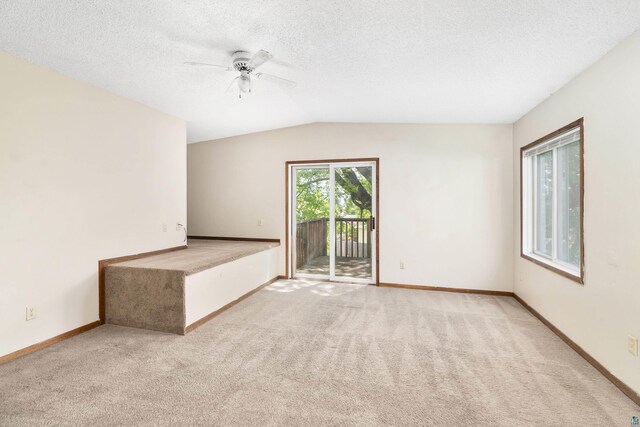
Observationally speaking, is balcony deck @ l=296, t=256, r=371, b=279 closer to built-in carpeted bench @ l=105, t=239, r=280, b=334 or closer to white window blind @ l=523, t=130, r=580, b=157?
built-in carpeted bench @ l=105, t=239, r=280, b=334

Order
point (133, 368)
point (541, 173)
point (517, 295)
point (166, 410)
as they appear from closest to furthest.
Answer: point (166, 410) < point (133, 368) < point (541, 173) < point (517, 295)

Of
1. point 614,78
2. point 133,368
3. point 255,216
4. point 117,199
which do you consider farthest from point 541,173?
point 117,199

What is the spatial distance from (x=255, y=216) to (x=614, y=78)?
14.7 feet

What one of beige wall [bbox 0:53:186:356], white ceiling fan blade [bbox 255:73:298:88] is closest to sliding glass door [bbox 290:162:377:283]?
white ceiling fan blade [bbox 255:73:298:88]

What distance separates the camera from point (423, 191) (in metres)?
4.50

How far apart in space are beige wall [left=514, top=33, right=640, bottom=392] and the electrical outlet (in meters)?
0.03

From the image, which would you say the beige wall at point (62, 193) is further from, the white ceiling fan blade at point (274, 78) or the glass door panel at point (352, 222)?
the glass door panel at point (352, 222)

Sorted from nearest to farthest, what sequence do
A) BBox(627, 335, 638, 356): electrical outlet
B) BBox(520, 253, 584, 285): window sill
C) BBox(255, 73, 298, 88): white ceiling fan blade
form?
BBox(627, 335, 638, 356): electrical outlet, BBox(520, 253, 584, 285): window sill, BBox(255, 73, 298, 88): white ceiling fan blade

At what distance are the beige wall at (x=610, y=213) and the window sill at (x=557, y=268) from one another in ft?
0.21

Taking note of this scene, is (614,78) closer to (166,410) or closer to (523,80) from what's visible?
(523,80)

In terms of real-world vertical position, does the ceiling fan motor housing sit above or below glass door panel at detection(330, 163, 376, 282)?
→ above

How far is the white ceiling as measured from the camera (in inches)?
72.9

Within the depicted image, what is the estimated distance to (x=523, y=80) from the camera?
2.75 meters

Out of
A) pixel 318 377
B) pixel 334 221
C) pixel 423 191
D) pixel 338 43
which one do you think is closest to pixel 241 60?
pixel 338 43
